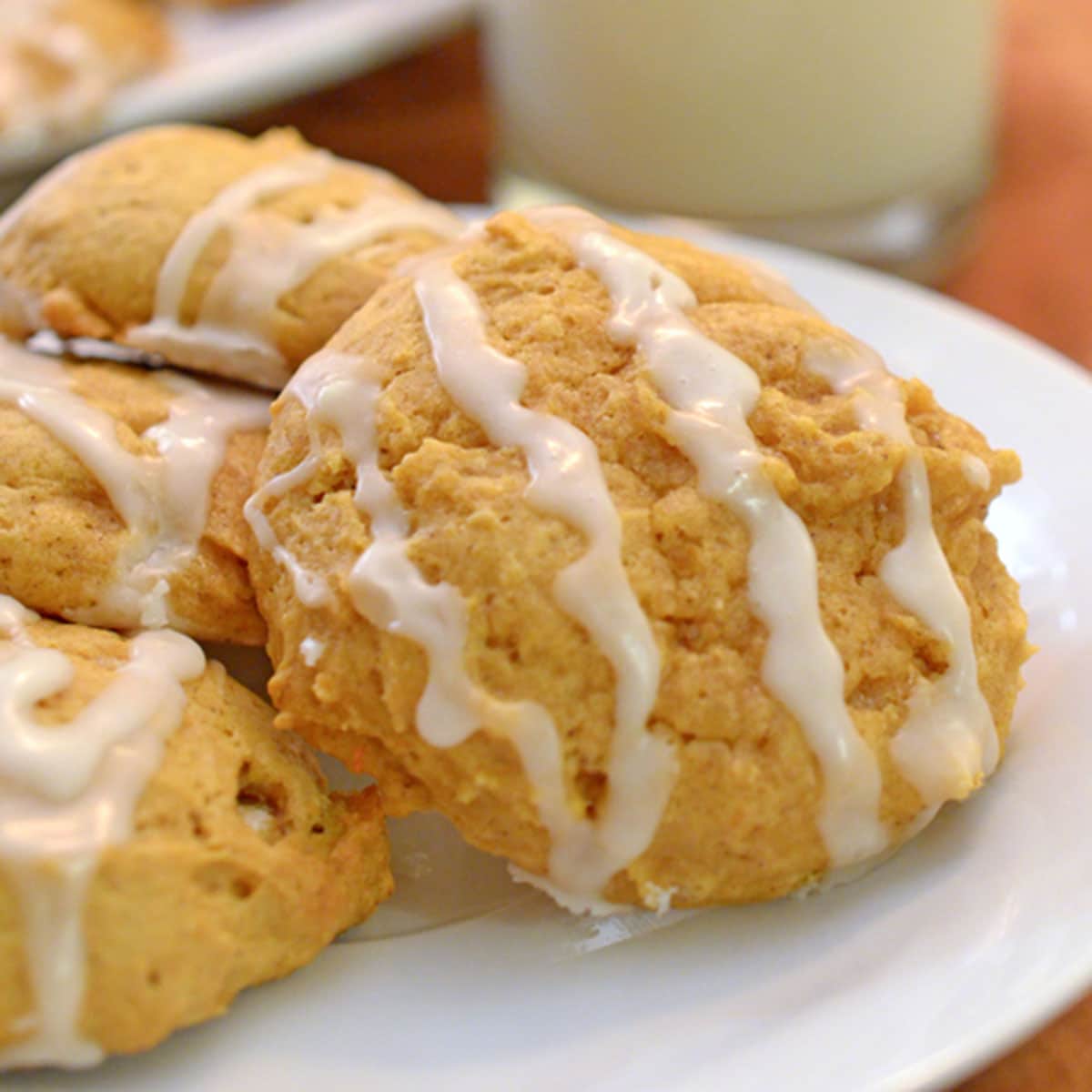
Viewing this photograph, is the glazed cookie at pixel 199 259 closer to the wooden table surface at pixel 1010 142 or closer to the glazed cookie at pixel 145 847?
the glazed cookie at pixel 145 847

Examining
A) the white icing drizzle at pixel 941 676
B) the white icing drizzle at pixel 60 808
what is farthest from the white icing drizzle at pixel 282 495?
the white icing drizzle at pixel 941 676

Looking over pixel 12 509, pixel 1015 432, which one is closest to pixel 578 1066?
pixel 12 509

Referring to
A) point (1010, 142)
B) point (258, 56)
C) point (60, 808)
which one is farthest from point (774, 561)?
point (1010, 142)

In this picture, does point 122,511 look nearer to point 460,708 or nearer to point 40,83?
point 460,708

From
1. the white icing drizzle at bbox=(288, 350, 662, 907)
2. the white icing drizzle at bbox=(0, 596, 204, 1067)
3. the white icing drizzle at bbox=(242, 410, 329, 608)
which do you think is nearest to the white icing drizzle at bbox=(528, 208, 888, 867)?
the white icing drizzle at bbox=(288, 350, 662, 907)

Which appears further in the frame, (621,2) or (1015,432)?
(621,2)

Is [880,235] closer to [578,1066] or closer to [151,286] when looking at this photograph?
[151,286]

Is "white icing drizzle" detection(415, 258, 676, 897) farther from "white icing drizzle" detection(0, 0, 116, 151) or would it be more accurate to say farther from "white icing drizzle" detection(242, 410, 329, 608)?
"white icing drizzle" detection(0, 0, 116, 151)
